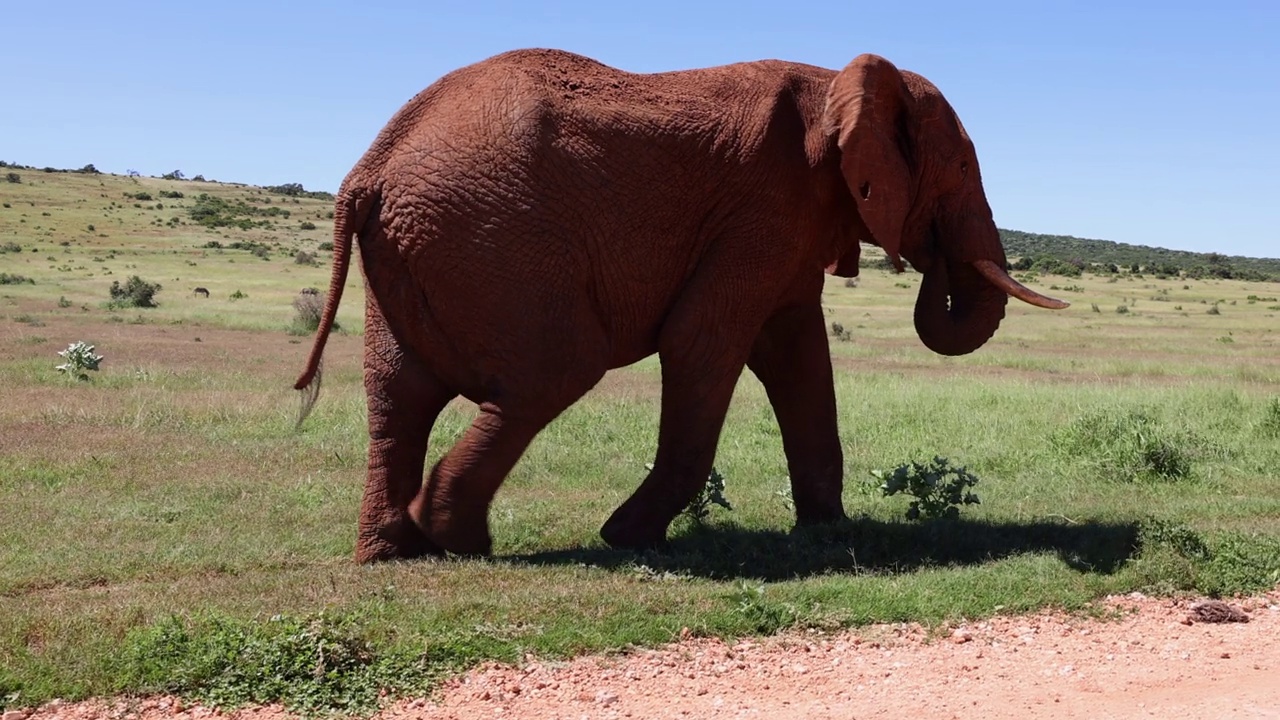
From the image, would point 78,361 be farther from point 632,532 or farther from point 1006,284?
point 1006,284

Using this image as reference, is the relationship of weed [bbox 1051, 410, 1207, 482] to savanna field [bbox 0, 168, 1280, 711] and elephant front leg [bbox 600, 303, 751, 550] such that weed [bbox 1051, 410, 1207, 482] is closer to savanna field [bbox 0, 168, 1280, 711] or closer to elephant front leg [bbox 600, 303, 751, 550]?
savanna field [bbox 0, 168, 1280, 711]

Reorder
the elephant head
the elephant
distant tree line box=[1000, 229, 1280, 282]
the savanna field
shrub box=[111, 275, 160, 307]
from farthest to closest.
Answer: distant tree line box=[1000, 229, 1280, 282], shrub box=[111, 275, 160, 307], the elephant head, the elephant, the savanna field

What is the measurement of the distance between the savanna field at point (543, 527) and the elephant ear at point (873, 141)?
2.16 metres

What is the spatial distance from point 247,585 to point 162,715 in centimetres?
185

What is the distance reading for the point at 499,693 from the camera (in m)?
5.50

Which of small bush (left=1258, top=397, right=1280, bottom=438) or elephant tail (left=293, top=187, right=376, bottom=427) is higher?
elephant tail (left=293, top=187, right=376, bottom=427)

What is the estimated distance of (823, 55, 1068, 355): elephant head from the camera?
797 cm

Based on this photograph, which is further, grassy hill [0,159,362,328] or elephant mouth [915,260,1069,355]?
grassy hill [0,159,362,328]

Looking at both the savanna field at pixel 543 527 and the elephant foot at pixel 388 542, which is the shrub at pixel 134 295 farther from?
the elephant foot at pixel 388 542

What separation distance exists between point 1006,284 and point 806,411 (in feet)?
5.54

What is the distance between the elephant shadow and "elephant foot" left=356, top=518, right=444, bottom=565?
2.08 ft

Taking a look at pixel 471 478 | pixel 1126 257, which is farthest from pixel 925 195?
pixel 1126 257

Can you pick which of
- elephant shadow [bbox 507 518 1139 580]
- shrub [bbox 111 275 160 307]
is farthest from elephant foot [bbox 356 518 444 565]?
shrub [bbox 111 275 160 307]

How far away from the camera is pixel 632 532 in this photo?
8195mm
